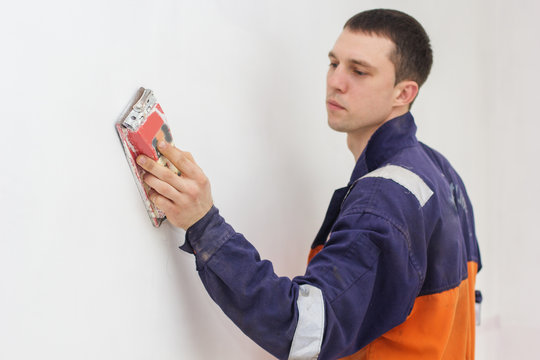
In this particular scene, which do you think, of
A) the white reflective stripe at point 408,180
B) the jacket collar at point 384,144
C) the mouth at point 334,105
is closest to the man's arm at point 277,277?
the white reflective stripe at point 408,180

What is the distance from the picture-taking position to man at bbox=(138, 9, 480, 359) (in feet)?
2.73

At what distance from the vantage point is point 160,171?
80 centimetres

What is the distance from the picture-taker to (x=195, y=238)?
84 centimetres

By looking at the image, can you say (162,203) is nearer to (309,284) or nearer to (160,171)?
(160,171)

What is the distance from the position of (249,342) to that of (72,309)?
Result: 479 millimetres

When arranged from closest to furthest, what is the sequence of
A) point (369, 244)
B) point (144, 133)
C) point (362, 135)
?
point (144, 133) → point (369, 244) → point (362, 135)

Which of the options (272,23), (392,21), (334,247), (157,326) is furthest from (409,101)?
(157,326)

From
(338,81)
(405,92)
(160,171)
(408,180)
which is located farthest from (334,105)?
(160,171)

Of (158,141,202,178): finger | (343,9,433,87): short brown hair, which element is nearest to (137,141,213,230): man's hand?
(158,141,202,178): finger

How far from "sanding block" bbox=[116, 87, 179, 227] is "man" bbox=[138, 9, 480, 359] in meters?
0.02

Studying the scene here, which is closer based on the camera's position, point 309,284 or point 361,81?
point 309,284

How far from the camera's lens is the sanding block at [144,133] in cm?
77

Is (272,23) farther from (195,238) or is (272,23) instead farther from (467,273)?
(467,273)

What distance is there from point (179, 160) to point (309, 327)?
1.02ft
